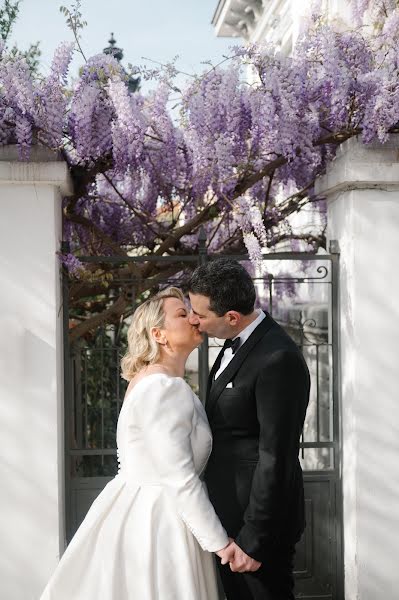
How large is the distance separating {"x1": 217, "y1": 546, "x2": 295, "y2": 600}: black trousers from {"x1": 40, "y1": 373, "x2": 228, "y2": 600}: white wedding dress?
137mm

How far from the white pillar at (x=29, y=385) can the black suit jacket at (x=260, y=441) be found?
5.61ft

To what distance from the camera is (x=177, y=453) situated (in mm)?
3352

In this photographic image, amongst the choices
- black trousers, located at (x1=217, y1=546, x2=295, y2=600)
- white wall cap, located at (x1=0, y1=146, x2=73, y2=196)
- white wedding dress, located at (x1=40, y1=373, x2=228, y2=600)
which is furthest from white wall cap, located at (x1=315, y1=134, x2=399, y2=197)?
black trousers, located at (x1=217, y1=546, x2=295, y2=600)

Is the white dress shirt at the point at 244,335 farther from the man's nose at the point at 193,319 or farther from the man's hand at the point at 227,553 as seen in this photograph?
the man's hand at the point at 227,553

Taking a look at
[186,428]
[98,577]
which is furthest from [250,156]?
[98,577]

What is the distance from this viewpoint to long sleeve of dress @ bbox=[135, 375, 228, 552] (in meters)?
3.35

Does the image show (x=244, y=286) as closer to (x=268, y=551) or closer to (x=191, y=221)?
(x=268, y=551)

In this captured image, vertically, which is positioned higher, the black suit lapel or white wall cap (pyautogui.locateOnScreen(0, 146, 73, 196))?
white wall cap (pyautogui.locateOnScreen(0, 146, 73, 196))

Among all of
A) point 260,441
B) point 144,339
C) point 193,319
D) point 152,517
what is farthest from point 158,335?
point 152,517

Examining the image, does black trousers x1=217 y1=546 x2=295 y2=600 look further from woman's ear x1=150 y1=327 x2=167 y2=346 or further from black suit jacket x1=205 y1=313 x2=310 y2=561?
woman's ear x1=150 y1=327 x2=167 y2=346

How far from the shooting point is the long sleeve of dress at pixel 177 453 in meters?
3.35

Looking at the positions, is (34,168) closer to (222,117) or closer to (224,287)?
(222,117)

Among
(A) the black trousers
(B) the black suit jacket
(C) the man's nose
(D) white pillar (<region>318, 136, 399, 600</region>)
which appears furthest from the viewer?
(D) white pillar (<region>318, 136, 399, 600</region>)

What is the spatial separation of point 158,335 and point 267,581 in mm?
1104
